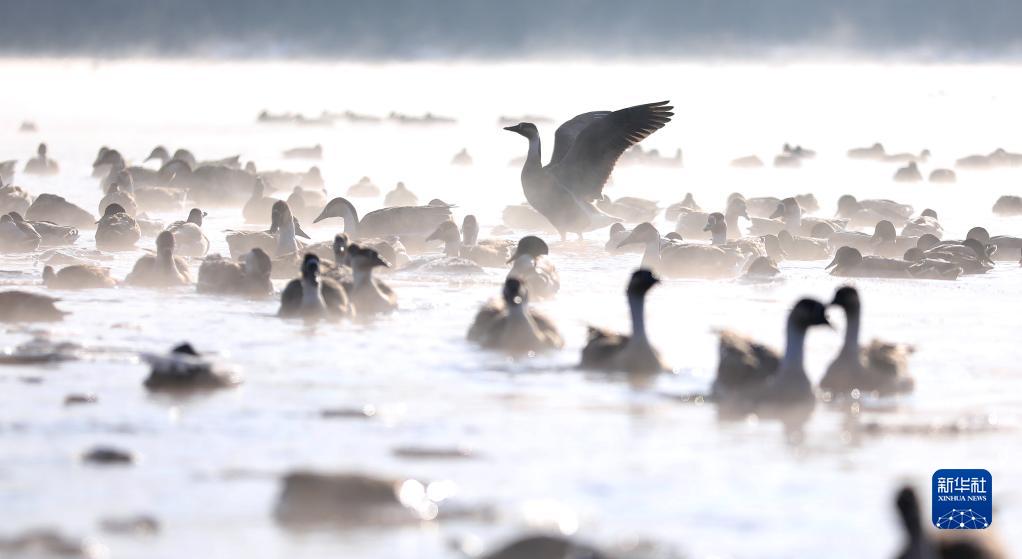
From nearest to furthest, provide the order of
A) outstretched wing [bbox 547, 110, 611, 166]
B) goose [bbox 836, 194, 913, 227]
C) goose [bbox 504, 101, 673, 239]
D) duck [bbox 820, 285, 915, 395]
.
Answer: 1. duck [bbox 820, 285, 915, 395]
2. goose [bbox 504, 101, 673, 239]
3. outstretched wing [bbox 547, 110, 611, 166]
4. goose [bbox 836, 194, 913, 227]

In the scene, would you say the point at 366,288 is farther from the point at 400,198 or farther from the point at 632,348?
the point at 400,198

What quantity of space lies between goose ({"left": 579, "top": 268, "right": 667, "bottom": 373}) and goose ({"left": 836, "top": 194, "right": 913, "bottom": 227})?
13.5 metres

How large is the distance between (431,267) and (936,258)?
19.4 feet

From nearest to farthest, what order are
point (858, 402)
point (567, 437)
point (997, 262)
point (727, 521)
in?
1. point (727, 521)
2. point (567, 437)
3. point (858, 402)
4. point (997, 262)

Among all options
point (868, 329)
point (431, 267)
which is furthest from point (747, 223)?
point (868, 329)

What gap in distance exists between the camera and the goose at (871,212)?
24.7 metres

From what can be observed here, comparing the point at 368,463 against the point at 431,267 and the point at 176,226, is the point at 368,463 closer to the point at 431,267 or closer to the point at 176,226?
the point at 431,267

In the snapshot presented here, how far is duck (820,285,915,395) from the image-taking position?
1086 cm

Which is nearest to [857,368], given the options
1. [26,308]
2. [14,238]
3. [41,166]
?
[26,308]

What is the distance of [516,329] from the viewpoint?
12.3 metres

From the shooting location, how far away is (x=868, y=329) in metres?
14.0

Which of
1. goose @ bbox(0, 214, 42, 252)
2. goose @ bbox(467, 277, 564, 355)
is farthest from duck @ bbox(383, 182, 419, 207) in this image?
goose @ bbox(467, 277, 564, 355)

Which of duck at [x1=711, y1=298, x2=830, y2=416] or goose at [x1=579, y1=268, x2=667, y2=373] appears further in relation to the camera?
goose at [x1=579, y1=268, x2=667, y2=373]

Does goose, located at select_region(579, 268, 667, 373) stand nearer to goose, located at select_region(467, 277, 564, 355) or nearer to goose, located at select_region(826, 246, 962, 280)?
goose, located at select_region(467, 277, 564, 355)
